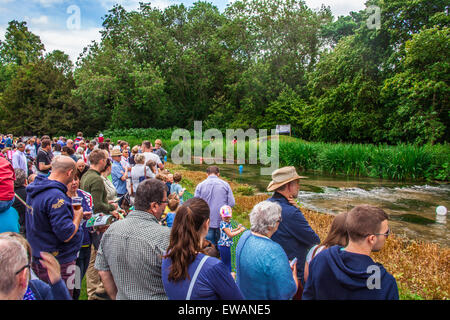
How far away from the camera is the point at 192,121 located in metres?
Result: 52.0

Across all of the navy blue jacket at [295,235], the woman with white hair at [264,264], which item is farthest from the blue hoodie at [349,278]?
the navy blue jacket at [295,235]

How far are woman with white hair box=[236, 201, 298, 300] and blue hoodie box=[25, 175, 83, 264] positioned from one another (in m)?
1.69

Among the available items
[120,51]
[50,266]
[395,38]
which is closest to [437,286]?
[50,266]

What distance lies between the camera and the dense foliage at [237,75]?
2662cm

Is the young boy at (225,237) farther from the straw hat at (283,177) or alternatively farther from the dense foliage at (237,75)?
the dense foliage at (237,75)

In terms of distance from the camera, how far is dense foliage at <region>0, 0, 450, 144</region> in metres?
26.6

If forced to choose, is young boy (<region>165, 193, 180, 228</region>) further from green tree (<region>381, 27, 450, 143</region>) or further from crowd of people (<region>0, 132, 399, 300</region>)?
green tree (<region>381, 27, 450, 143</region>)

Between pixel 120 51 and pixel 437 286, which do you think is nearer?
pixel 437 286

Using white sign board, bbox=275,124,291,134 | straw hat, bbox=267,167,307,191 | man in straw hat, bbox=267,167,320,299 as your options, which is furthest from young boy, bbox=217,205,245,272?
white sign board, bbox=275,124,291,134

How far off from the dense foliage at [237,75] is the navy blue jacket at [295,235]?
904 inches

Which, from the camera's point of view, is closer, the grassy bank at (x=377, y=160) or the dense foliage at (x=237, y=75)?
the grassy bank at (x=377, y=160)

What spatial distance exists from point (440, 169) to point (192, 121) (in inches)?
1524
